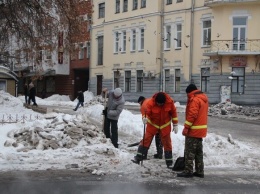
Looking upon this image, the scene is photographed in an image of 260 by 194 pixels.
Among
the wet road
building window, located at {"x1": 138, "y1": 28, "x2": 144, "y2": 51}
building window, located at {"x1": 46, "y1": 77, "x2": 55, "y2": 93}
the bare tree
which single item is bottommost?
the wet road

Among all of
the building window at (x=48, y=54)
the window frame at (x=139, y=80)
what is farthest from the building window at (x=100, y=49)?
the building window at (x=48, y=54)

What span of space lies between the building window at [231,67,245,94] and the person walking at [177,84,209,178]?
29436 mm

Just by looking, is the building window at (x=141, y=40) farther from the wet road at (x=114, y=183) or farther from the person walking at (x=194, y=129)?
the person walking at (x=194, y=129)

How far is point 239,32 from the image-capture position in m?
38.8

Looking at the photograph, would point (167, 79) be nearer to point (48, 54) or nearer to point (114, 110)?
point (48, 54)

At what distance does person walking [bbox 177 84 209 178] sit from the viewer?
32.1ft

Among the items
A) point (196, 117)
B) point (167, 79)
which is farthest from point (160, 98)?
point (167, 79)

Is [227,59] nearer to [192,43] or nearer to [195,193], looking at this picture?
[192,43]

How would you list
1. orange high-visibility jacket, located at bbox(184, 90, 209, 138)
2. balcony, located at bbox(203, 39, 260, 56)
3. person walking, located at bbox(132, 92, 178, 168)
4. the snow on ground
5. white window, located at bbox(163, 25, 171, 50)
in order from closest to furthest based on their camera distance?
orange high-visibility jacket, located at bbox(184, 90, 209, 138), the snow on ground, person walking, located at bbox(132, 92, 178, 168), balcony, located at bbox(203, 39, 260, 56), white window, located at bbox(163, 25, 171, 50)

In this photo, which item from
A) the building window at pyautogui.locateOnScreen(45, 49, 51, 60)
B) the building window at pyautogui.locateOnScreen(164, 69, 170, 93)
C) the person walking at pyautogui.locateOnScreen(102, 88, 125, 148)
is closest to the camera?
the person walking at pyautogui.locateOnScreen(102, 88, 125, 148)

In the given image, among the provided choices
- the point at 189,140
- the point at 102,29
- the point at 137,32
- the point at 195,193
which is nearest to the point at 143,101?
the point at 189,140

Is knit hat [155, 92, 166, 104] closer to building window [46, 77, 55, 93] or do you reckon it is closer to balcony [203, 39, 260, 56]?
balcony [203, 39, 260, 56]

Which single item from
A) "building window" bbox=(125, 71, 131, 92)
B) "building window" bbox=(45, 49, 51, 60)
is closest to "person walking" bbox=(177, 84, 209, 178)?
"building window" bbox=(45, 49, 51, 60)

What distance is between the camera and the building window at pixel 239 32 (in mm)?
38344
